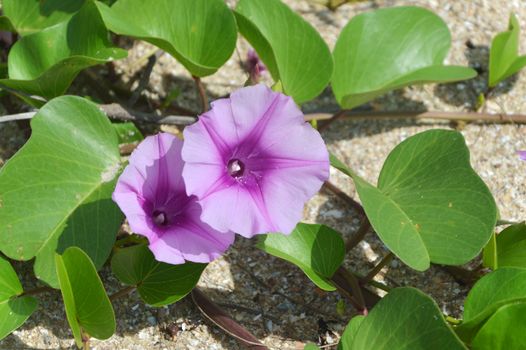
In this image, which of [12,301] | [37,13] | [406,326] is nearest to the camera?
[406,326]

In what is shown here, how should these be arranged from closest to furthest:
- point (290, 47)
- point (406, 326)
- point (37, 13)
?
point (406, 326) < point (290, 47) < point (37, 13)

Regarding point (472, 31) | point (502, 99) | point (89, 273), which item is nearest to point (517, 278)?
point (89, 273)

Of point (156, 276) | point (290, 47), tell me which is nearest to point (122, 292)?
point (156, 276)

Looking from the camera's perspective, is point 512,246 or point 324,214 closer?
point 512,246

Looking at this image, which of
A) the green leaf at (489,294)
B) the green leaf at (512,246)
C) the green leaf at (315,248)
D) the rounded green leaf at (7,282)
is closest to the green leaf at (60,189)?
the rounded green leaf at (7,282)

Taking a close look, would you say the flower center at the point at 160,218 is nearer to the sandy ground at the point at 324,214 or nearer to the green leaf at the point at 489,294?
the sandy ground at the point at 324,214

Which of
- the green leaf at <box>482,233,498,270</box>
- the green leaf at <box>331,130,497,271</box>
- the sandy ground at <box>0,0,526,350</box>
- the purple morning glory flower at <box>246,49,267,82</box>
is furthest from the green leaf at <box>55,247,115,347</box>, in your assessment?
the purple morning glory flower at <box>246,49,267,82</box>

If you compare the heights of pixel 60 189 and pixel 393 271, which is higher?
pixel 60 189

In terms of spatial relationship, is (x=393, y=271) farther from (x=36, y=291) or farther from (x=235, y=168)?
(x=36, y=291)

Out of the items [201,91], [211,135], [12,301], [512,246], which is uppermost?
[211,135]

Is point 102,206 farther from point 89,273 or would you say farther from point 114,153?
point 89,273
